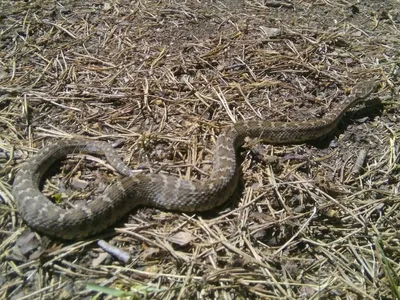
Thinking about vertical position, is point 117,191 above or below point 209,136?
above

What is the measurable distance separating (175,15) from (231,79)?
75.9 inches

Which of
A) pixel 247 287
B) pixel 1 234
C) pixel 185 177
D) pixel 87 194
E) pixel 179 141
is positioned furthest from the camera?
pixel 179 141

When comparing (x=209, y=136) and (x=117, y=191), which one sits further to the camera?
(x=209, y=136)

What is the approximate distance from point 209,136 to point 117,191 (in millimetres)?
1675

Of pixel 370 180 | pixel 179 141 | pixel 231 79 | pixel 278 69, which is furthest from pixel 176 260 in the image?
pixel 278 69

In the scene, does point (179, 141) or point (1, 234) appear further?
point (179, 141)

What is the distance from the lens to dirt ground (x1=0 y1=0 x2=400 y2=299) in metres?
3.84

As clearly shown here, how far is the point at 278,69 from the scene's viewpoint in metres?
6.42

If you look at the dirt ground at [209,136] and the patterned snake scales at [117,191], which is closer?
the dirt ground at [209,136]

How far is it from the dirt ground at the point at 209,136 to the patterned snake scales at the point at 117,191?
0.13m

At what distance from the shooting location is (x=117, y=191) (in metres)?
4.39

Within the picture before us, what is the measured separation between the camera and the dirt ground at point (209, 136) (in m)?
3.84

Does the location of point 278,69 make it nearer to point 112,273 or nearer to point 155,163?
point 155,163

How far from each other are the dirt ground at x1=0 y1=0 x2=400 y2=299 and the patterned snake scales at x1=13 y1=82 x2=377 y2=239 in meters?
0.13
